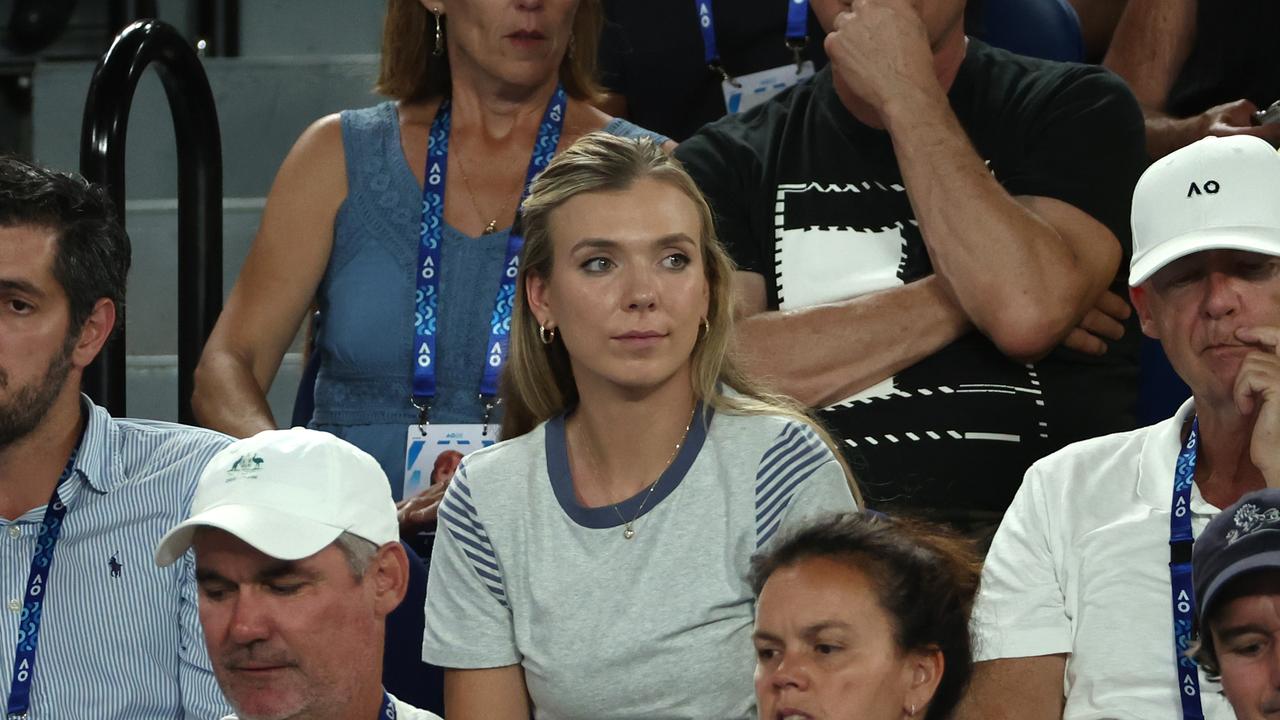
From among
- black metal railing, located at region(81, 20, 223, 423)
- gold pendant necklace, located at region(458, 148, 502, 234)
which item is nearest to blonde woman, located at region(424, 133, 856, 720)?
gold pendant necklace, located at region(458, 148, 502, 234)

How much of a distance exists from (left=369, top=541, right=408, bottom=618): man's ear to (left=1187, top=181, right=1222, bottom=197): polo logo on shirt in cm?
100

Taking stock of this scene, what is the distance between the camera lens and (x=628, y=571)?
86.0 inches

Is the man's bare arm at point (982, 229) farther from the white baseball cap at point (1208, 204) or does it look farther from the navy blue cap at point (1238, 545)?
the navy blue cap at point (1238, 545)

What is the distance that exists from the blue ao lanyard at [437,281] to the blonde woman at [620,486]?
310mm

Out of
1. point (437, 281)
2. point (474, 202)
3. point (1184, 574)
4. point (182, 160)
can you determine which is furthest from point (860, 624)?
point (182, 160)

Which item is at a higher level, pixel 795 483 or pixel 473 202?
pixel 473 202

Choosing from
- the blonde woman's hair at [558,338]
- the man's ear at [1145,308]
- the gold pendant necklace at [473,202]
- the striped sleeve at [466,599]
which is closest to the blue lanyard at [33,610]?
the striped sleeve at [466,599]

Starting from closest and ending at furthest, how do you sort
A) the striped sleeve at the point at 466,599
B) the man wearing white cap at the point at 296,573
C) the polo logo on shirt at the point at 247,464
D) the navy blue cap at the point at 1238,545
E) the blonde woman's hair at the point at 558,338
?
the navy blue cap at the point at 1238,545 → the man wearing white cap at the point at 296,573 → the polo logo on shirt at the point at 247,464 → the striped sleeve at the point at 466,599 → the blonde woman's hair at the point at 558,338

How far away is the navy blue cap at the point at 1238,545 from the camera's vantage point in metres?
1.66

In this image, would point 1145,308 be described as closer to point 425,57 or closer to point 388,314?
point 388,314

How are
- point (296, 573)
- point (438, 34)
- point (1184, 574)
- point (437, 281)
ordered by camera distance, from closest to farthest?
point (296, 573) < point (1184, 574) < point (437, 281) < point (438, 34)

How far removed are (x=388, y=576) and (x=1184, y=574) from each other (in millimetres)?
881

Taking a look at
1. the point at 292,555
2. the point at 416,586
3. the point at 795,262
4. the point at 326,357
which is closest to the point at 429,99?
the point at 326,357

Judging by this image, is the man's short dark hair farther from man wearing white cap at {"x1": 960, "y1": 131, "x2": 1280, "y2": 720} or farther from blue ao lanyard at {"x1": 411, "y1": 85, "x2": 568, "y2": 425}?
man wearing white cap at {"x1": 960, "y1": 131, "x2": 1280, "y2": 720}
